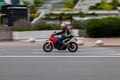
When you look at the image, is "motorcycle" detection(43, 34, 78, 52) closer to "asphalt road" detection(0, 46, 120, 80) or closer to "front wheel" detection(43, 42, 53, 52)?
"front wheel" detection(43, 42, 53, 52)

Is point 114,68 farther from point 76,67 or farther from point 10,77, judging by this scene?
point 10,77

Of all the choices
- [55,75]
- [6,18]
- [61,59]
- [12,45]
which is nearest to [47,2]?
[6,18]

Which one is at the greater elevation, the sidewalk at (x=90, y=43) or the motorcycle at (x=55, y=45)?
the motorcycle at (x=55, y=45)

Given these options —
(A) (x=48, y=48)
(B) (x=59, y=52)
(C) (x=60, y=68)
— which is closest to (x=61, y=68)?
(C) (x=60, y=68)

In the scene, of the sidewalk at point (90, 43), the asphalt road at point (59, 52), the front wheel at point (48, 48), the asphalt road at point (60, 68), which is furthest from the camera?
the sidewalk at point (90, 43)

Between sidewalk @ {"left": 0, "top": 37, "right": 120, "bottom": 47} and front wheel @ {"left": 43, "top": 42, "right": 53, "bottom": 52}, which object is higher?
front wheel @ {"left": 43, "top": 42, "right": 53, "bottom": 52}

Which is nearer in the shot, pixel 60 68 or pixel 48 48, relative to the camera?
pixel 60 68

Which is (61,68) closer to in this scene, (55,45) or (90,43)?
(55,45)

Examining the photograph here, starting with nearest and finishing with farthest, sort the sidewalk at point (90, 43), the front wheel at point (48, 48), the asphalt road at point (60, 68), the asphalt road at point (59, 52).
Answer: the asphalt road at point (60, 68) → the asphalt road at point (59, 52) → the front wheel at point (48, 48) → the sidewalk at point (90, 43)

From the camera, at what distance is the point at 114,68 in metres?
13.6

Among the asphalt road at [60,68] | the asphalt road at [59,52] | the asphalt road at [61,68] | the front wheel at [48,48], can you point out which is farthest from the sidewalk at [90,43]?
the asphalt road at [60,68]

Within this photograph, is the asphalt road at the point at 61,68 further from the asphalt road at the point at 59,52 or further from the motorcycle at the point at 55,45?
the motorcycle at the point at 55,45

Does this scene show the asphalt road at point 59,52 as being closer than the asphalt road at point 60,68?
No

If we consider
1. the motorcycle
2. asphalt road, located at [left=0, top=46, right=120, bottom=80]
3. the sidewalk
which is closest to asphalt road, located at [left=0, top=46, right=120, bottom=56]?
the motorcycle
